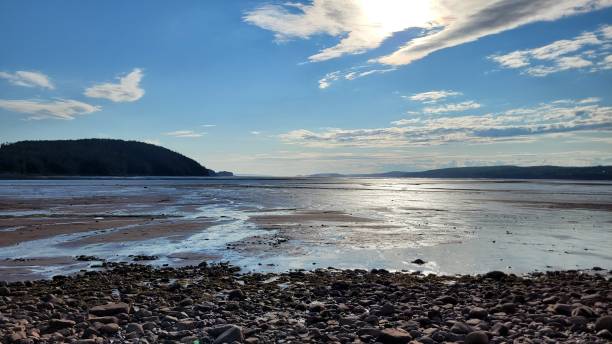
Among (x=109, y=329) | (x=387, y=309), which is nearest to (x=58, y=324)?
(x=109, y=329)

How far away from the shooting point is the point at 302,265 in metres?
15.3

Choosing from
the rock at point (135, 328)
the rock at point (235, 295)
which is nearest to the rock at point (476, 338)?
the rock at point (235, 295)

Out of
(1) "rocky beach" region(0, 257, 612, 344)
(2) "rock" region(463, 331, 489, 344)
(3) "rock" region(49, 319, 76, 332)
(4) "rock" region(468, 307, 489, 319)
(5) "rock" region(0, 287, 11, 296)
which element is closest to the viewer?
(2) "rock" region(463, 331, 489, 344)

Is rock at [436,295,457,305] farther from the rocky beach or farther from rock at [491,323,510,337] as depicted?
rock at [491,323,510,337]

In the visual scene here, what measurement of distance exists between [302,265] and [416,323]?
7.12 meters

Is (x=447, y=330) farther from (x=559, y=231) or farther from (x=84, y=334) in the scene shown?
(x=559, y=231)

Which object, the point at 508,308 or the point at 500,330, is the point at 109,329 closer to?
the point at 500,330

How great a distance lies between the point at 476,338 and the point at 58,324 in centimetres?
715

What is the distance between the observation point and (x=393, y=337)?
7570mm

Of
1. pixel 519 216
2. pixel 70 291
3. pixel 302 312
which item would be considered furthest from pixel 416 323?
pixel 519 216

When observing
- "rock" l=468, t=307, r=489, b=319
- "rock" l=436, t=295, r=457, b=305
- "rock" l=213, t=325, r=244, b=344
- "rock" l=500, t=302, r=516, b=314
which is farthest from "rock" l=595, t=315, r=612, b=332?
"rock" l=213, t=325, r=244, b=344

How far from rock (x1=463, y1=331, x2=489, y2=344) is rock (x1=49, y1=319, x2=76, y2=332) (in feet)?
22.4

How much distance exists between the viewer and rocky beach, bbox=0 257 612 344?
25.5 ft

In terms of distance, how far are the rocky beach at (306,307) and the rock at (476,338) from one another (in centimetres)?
2
